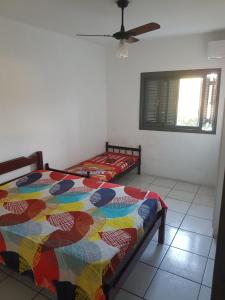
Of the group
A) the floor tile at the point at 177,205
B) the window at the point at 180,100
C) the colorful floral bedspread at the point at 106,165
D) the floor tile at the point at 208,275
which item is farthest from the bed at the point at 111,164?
the floor tile at the point at 208,275

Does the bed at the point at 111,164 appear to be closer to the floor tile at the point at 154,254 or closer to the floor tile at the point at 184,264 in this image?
the floor tile at the point at 154,254

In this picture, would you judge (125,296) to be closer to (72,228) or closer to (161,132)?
(72,228)

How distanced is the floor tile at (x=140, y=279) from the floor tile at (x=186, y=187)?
1.91m

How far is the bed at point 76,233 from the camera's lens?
155cm

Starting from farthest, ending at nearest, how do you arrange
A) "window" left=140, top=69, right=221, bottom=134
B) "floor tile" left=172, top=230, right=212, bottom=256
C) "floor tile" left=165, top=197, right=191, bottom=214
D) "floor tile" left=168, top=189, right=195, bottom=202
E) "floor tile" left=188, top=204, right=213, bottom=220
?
"window" left=140, top=69, right=221, bottom=134
"floor tile" left=168, top=189, right=195, bottom=202
"floor tile" left=165, top=197, right=191, bottom=214
"floor tile" left=188, top=204, right=213, bottom=220
"floor tile" left=172, top=230, right=212, bottom=256

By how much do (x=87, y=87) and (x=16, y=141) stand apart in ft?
5.64

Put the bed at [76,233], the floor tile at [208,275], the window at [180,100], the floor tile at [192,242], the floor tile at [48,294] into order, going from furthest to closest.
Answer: the window at [180,100] < the floor tile at [192,242] < the floor tile at [208,275] < the floor tile at [48,294] < the bed at [76,233]

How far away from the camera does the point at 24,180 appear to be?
2891 millimetres

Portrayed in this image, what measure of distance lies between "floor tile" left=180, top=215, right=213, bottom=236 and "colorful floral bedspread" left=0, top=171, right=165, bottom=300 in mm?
699

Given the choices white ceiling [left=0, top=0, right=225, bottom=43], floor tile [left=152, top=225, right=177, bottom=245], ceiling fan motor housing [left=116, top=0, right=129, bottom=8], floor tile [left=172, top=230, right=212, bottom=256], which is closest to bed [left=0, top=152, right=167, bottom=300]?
floor tile [left=152, top=225, right=177, bottom=245]

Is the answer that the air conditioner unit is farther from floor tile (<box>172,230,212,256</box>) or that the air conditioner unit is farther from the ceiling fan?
floor tile (<box>172,230,212,256</box>)

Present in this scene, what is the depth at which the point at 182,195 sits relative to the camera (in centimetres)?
368

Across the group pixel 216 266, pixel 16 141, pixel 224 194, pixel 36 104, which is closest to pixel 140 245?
pixel 216 266

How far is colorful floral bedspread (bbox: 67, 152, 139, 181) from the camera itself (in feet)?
11.5
